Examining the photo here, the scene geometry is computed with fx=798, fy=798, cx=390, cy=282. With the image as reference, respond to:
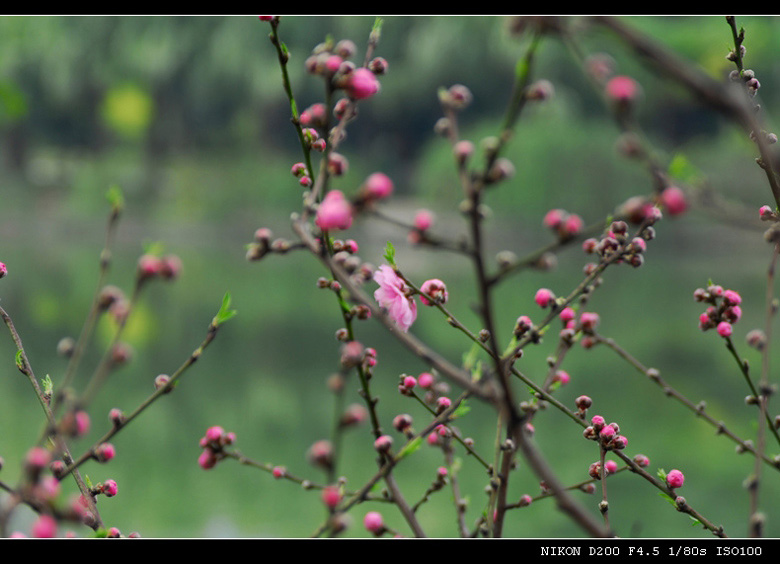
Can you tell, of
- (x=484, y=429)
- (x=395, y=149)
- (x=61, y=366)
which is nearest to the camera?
(x=484, y=429)

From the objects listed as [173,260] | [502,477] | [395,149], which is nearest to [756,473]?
[502,477]

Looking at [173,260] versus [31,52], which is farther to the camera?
[31,52]

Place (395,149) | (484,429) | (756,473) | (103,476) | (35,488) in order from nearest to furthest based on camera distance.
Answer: (35,488), (756,473), (103,476), (484,429), (395,149)

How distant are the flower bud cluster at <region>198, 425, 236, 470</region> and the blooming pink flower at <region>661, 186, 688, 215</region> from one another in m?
0.29

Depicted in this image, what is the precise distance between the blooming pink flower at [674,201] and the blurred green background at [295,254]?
Result: 6 cm

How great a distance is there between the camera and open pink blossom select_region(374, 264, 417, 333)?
0.48 metres

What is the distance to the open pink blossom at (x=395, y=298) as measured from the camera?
1.58 ft

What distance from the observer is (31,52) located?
13211mm

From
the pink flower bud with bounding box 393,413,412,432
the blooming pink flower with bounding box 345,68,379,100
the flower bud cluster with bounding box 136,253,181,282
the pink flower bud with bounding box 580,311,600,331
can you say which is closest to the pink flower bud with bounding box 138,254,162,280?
the flower bud cluster with bounding box 136,253,181,282

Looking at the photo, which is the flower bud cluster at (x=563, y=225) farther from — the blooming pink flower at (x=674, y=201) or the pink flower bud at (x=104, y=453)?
the pink flower bud at (x=104, y=453)

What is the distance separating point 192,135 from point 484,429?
12.0 metres

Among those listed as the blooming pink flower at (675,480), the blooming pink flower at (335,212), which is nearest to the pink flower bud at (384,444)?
the blooming pink flower at (335,212)

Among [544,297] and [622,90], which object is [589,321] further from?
[622,90]
